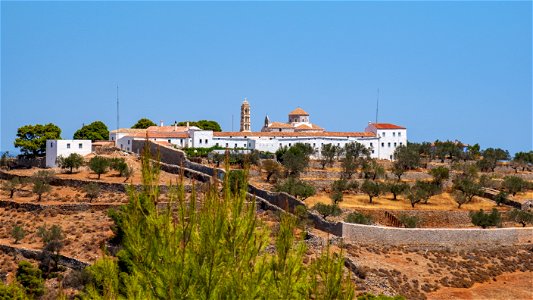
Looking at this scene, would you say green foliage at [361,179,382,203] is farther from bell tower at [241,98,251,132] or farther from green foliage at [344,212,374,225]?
bell tower at [241,98,251,132]

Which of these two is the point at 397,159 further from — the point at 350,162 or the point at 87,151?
the point at 87,151

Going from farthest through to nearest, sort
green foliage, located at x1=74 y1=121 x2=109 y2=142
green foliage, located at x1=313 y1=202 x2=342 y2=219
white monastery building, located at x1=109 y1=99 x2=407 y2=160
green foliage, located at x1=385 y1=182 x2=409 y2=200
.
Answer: green foliage, located at x1=74 y1=121 x2=109 y2=142 < white monastery building, located at x1=109 y1=99 x2=407 y2=160 < green foliage, located at x1=385 y1=182 x2=409 y2=200 < green foliage, located at x1=313 y1=202 x2=342 y2=219

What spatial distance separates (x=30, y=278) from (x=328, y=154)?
4086cm

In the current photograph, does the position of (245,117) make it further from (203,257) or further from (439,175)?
(203,257)

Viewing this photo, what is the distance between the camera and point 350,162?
68.5 m

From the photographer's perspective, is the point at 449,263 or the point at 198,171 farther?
the point at 198,171

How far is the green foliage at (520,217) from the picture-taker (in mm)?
55406

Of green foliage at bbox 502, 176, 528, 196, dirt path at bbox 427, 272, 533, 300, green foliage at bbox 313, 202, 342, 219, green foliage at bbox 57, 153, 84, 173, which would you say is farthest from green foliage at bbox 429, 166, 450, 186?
green foliage at bbox 57, 153, 84, 173

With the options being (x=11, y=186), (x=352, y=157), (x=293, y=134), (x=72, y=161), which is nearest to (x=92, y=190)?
(x=11, y=186)

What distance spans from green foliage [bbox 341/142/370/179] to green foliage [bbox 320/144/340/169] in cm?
106

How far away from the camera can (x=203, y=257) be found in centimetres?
1316

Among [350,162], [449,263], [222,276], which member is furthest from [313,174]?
[222,276]

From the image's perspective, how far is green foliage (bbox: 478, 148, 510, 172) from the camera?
256 feet

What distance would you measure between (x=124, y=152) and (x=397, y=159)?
92.4ft
